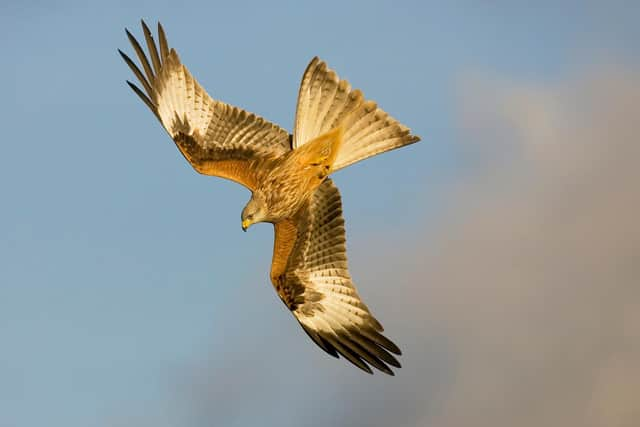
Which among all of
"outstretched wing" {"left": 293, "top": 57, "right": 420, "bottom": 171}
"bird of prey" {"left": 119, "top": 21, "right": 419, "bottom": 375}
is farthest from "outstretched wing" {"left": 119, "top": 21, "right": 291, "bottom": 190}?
"outstretched wing" {"left": 293, "top": 57, "right": 420, "bottom": 171}

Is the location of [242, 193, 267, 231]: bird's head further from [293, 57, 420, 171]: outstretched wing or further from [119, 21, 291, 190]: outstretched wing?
[293, 57, 420, 171]: outstretched wing

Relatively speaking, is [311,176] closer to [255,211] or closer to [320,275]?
[255,211]

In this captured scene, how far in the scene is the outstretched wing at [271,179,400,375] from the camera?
A: 45.6 ft

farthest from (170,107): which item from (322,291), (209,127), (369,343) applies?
(369,343)

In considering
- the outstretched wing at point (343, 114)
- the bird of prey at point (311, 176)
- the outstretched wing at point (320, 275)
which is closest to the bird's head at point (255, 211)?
the bird of prey at point (311, 176)

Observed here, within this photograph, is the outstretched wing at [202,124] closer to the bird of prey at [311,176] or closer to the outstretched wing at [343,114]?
the bird of prey at [311,176]

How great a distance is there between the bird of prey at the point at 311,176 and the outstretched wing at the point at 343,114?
0.01 meters

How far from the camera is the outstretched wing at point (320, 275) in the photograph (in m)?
13.9

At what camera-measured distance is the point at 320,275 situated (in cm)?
1420

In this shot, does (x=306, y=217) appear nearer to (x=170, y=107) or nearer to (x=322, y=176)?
(x=322, y=176)

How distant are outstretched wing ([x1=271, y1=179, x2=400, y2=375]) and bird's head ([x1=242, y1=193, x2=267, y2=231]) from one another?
1.35 feet

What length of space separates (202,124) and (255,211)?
1.97 metres

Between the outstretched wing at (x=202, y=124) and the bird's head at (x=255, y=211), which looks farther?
the outstretched wing at (x=202, y=124)

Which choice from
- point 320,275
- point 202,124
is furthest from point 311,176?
point 202,124
